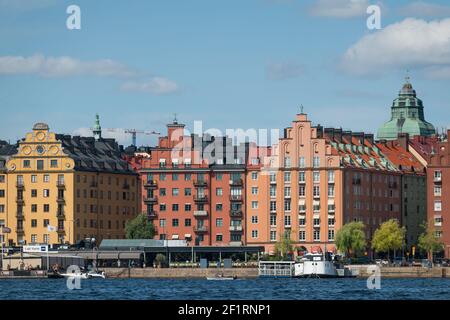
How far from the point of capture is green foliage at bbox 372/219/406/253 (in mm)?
133500

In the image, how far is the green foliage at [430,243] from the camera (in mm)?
134875

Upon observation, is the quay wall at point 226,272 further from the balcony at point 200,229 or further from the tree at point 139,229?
the balcony at point 200,229

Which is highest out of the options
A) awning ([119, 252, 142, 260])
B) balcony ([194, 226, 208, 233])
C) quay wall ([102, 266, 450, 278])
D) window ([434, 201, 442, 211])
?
window ([434, 201, 442, 211])

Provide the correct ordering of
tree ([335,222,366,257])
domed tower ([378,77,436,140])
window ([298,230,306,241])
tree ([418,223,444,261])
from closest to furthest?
tree ([335,222,366,257]), tree ([418,223,444,261]), window ([298,230,306,241]), domed tower ([378,77,436,140])

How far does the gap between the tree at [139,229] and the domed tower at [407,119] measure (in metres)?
52.0

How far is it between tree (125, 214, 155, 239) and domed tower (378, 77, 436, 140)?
171 feet

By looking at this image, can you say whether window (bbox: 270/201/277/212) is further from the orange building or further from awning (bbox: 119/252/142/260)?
awning (bbox: 119/252/142/260)

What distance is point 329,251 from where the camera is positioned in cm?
13462

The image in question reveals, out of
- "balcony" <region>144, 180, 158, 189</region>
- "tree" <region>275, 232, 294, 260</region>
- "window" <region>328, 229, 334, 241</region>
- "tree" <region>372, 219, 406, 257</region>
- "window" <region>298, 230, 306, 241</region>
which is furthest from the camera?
"balcony" <region>144, 180, 158, 189</region>

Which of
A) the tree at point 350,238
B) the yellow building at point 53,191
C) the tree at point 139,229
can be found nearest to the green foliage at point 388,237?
the tree at point 350,238

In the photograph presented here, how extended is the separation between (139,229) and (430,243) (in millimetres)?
29163

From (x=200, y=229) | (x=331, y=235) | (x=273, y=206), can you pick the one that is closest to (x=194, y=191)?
(x=200, y=229)

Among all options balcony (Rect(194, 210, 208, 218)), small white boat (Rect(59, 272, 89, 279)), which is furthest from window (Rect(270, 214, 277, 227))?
small white boat (Rect(59, 272, 89, 279))
